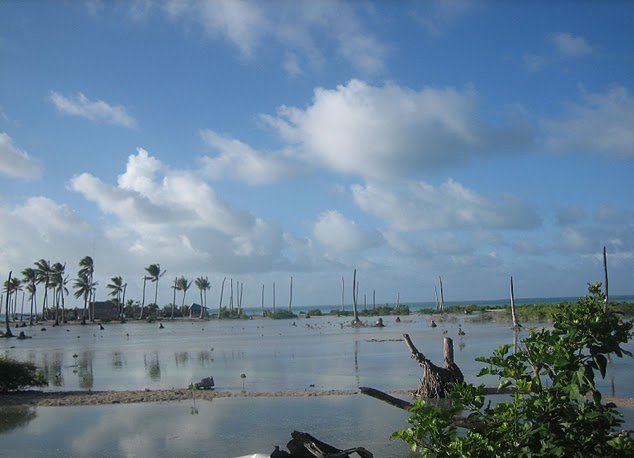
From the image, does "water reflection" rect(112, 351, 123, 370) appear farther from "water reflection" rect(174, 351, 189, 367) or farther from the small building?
the small building

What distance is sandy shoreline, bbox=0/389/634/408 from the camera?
16.9 meters

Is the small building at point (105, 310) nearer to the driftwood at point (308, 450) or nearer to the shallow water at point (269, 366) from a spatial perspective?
the shallow water at point (269, 366)

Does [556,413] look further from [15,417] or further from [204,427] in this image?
[15,417]

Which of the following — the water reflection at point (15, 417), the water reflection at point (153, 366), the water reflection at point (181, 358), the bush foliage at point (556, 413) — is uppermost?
the bush foliage at point (556, 413)

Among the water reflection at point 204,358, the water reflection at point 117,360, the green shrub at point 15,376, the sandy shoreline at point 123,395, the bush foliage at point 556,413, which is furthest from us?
the water reflection at point 204,358

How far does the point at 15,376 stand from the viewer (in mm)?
18578

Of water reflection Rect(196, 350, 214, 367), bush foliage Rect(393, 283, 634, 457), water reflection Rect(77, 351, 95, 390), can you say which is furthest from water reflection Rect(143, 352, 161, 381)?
bush foliage Rect(393, 283, 634, 457)

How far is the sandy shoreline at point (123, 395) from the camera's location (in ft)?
55.4

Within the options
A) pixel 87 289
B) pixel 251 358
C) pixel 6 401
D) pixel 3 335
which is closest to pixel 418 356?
pixel 6 401

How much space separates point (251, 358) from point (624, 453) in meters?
27.3

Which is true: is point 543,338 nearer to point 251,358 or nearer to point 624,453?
point 624,453

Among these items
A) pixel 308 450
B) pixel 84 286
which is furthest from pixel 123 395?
pixel 84 286

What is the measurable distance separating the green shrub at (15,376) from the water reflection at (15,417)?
2517 mm

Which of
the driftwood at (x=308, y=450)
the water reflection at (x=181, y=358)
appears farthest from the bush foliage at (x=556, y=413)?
the water reflection at (x=181, y=358)
